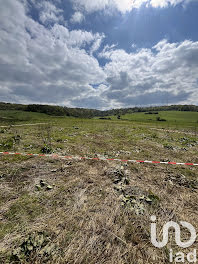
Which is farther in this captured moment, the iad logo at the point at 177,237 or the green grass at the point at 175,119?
the green grass at the point at 175,119

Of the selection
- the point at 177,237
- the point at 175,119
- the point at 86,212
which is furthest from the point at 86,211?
the point at 175,119

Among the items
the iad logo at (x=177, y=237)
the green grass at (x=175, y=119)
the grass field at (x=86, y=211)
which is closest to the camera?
the grass field at (x=86, y=211)

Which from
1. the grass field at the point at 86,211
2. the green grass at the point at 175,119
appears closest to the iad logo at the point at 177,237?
the grass field at the point at 86,211

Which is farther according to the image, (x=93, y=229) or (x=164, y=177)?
(x=164, y=177)

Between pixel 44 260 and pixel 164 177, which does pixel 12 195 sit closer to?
pixel 44 260

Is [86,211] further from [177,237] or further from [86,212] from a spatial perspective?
[177,237]

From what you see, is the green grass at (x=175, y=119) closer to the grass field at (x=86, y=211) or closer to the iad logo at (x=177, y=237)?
the grass field at (x=86, y=211)

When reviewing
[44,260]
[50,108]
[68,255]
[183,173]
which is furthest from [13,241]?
[50,108]

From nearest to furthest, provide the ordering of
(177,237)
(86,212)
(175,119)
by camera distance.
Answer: (177,237)
(86,212)
(175,119)

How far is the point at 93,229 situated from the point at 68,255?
82 cm

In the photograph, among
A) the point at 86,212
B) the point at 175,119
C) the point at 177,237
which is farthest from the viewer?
the point at 175,119

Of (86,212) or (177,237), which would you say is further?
(86,212)

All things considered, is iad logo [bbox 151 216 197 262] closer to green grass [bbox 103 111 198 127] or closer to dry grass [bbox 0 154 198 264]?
dry grass [bbox 0 154 198 264]

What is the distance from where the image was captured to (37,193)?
4398 mm
